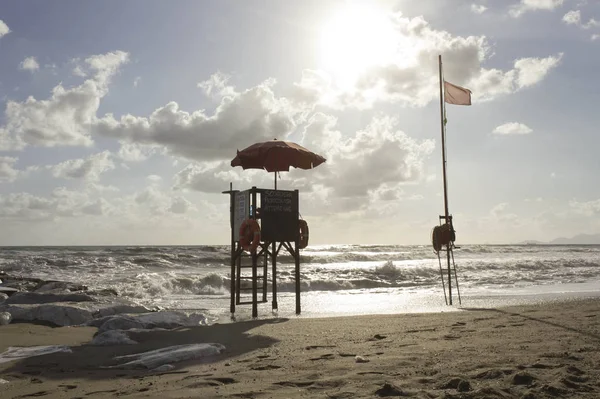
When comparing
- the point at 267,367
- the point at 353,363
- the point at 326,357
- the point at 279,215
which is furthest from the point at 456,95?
the point at 267,367

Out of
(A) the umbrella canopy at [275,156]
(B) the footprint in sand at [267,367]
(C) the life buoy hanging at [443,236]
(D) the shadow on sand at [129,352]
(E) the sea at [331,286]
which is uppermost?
(A) the umbrella canopy at [275,156]

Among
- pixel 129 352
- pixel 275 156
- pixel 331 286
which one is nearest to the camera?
pixel 129 352

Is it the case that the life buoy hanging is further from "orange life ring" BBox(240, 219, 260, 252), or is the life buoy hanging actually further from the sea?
"orange life ring" BBox(240, 219, 260, 252)

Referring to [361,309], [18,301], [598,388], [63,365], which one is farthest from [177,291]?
[598,388]

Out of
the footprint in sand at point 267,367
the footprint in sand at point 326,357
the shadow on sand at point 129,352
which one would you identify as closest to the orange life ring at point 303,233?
the shadow on sand at point 129,352

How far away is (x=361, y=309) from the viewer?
12.4 metres

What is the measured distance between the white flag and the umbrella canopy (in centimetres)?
376

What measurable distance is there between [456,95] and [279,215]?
5.44 m

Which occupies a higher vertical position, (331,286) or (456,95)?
(456,95)

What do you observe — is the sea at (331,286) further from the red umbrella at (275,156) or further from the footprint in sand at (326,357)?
the footprint in sand at (326,357)

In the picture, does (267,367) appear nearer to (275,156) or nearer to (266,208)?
(266,208)

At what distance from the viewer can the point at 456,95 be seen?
505 inches

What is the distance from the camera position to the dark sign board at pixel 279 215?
11.1m

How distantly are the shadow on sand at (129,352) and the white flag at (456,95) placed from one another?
292 inches
